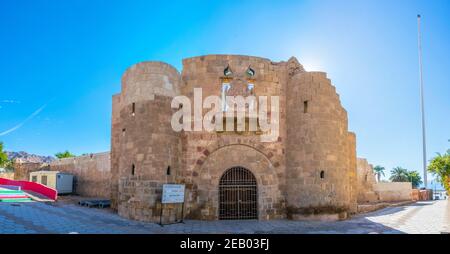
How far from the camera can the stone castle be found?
40.5 feet

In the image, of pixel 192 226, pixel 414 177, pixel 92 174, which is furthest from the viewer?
pixel 414 177

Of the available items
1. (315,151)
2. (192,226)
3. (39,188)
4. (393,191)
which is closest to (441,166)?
(393,191)

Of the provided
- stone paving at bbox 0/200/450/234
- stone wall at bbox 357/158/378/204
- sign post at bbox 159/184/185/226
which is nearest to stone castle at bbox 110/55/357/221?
sign post at bbox 159/184/185/226

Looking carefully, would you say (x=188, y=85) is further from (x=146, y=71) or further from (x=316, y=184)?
(x=316, y=184)

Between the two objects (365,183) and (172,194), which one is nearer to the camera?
(172,194)

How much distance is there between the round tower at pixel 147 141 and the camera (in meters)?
11.9

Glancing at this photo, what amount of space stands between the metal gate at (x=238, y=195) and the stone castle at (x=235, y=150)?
4 cm

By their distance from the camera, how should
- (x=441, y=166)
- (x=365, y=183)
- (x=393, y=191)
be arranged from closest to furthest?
(x=365, y=183)
(x=393, y=191)
(x=441, y=166)

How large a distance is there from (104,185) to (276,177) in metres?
13.5

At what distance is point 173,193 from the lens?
37.9ft

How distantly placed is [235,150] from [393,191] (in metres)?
16.5

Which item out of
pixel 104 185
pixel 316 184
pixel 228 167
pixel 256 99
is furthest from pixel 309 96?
pixel 104 185

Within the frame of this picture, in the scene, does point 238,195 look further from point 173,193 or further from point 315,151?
point 315,151

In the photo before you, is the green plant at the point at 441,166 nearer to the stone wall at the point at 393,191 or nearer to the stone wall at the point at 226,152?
the stone wall at the point at 393,191
